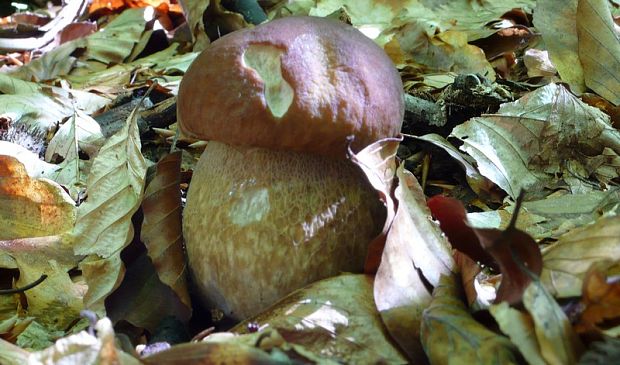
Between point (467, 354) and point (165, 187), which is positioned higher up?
point (467, 354)

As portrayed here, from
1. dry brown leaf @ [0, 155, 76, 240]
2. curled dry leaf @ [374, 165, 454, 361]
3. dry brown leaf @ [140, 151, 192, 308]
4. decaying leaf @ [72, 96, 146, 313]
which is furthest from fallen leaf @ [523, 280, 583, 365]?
dry brown leaf @ [0, 155, 76, 240]

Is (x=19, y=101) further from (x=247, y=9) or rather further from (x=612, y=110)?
(x=612, y=110)

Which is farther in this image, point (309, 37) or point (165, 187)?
point (165, 187)

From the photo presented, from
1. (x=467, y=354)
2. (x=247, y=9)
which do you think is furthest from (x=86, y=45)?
(x=467, y=354)

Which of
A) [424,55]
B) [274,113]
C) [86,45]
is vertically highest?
[274,113]

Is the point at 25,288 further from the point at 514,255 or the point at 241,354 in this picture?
the point at 514,255

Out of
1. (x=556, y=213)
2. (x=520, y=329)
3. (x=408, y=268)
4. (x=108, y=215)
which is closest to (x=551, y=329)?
(x=520, y=329)

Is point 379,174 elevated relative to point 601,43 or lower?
elevated

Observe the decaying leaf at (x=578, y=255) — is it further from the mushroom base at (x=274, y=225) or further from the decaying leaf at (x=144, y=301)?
the decaying leaf at (x=144, y=301)
